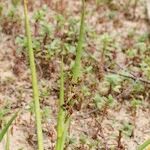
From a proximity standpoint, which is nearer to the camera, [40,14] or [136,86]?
[136,86]

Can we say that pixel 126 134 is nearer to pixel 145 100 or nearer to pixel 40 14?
pixel 145 100

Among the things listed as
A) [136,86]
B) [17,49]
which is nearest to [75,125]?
[136,86]

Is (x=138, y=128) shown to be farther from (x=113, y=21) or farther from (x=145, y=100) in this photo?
(x=113, y=21)

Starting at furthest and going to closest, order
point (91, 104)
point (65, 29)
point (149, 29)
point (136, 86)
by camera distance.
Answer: point (149, 29), point (65, 29), point (136, 86), point (91, 104)

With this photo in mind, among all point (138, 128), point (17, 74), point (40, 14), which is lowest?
point (138, 128)

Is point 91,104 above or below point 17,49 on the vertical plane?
below

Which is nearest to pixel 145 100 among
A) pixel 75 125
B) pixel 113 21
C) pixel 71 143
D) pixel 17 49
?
pixel 75 125

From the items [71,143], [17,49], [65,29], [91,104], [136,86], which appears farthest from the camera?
[65,29]

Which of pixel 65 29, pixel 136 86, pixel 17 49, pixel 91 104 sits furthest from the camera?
pixel 65 29

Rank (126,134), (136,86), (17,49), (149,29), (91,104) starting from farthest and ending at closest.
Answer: (149,29), (17,49), (136,86), (91,104), (126,134)
